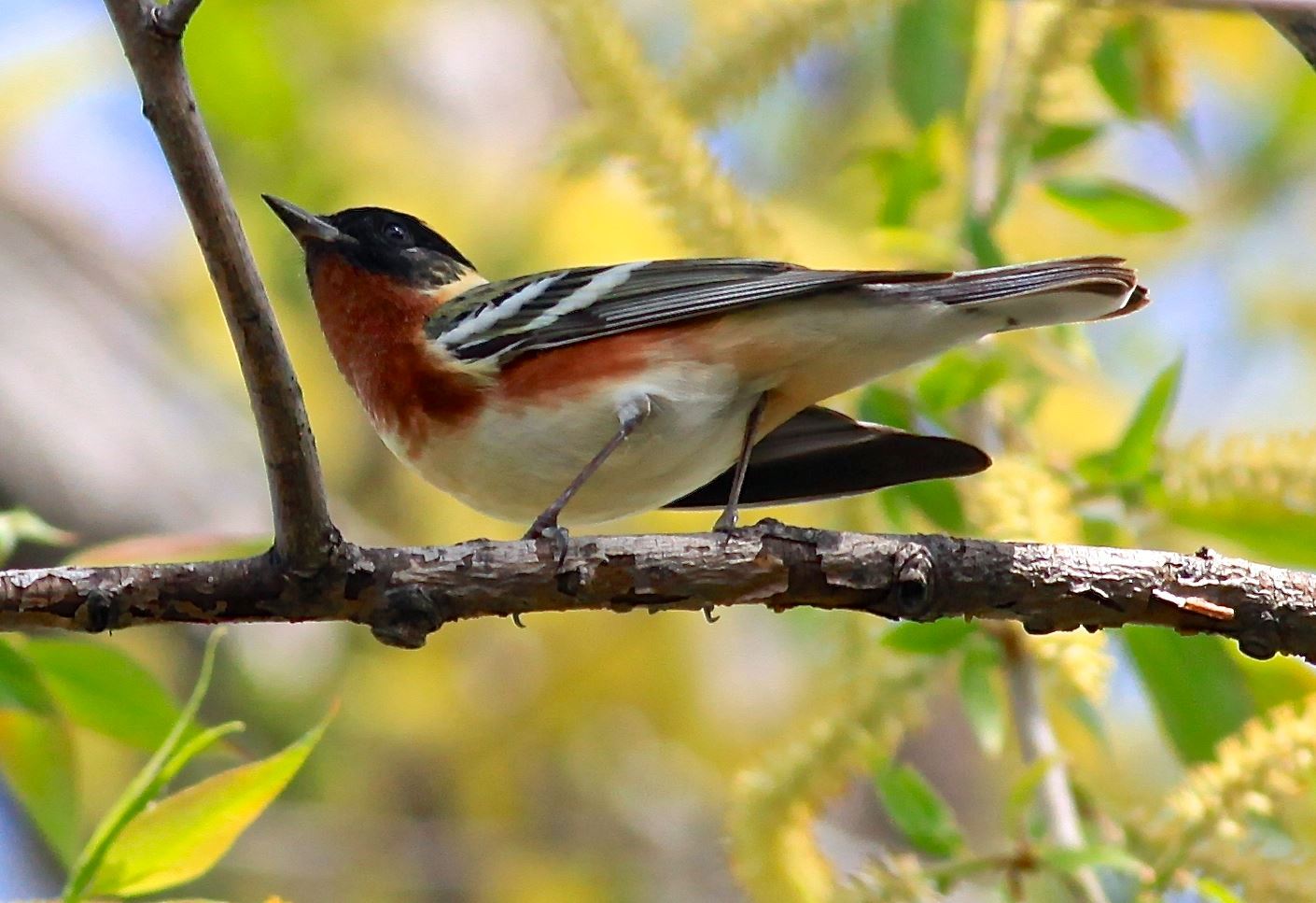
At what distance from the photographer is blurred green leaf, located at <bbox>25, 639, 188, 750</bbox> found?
3.05 m

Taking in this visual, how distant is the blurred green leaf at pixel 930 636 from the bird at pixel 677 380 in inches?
16.2

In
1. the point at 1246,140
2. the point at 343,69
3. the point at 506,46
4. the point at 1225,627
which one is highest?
the point at 506,46

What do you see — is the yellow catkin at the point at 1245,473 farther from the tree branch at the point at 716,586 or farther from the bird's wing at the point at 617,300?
the bird's wing at the point at 617,300

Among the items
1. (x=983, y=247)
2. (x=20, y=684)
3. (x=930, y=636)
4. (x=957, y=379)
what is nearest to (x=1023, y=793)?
(x=930, y=636)

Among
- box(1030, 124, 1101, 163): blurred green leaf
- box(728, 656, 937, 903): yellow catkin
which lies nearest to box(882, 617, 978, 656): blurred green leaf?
box(728, 656, 937, 903): yellow catkin

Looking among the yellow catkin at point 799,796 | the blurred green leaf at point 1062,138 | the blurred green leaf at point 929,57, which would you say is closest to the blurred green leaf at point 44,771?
the yellow catkin at point 799,796

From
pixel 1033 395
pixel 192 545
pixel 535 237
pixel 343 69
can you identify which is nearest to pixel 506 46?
pixel 343 69

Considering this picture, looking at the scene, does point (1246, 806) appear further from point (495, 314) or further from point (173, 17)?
point (173, 17)

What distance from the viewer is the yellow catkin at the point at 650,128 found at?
3.74 m

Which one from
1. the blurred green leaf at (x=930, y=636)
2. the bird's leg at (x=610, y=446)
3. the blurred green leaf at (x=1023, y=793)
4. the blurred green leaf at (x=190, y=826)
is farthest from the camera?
the bird's leg at (x=610, y=446)

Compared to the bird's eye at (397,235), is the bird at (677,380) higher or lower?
lower

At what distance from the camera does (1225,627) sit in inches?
112

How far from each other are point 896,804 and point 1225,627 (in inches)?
35.0

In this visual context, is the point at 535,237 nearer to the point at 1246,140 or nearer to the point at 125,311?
the point at 125,311
